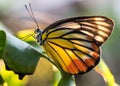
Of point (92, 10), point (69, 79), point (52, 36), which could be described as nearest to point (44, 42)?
point (52, 36)

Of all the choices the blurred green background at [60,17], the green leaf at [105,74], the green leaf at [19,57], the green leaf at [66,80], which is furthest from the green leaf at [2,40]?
the blurred green background at [60,17]

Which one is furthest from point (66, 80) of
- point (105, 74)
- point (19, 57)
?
point (105, 74)

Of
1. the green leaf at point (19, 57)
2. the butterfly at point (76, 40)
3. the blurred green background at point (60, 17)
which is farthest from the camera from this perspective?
the blurred green background at point (60, 17)

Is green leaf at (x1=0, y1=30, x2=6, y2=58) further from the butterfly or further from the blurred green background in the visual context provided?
the blurred green background

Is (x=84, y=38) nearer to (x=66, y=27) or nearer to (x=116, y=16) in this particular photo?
(x=66, y=27)

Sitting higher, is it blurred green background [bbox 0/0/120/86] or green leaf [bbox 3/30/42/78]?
green leaf [bbox 3/30/42/78]

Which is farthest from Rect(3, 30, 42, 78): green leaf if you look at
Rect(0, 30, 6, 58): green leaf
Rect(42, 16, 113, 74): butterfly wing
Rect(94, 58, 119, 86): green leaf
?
Rect(94, 58, 119, 86): green leaf

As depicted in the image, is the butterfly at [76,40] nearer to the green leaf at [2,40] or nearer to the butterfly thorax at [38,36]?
the butterfly thorax at [38,36]
